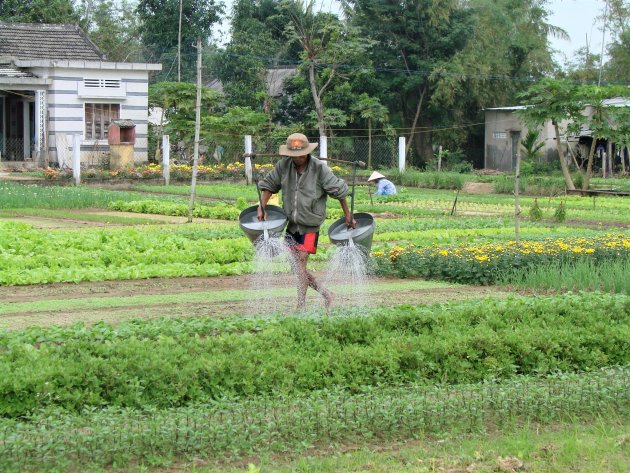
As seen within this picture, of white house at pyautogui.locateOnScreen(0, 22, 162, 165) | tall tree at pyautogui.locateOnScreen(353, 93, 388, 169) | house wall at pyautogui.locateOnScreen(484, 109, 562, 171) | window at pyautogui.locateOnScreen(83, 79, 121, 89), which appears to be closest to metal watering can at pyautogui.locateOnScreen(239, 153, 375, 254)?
white house at pyautogui.locateOnScreen(0, 22, 162, 165)

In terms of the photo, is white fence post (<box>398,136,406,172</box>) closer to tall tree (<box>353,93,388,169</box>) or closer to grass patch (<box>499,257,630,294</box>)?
tall tree (<box>353,93,388,169</box>)

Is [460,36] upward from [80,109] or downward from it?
upward

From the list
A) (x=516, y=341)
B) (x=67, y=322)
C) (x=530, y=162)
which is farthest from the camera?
(x=530, y=162)

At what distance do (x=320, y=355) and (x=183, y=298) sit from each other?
4058mm

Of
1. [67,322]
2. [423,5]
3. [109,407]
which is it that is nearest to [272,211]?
[67,322]

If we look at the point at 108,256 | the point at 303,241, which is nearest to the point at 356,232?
the point at 303,241

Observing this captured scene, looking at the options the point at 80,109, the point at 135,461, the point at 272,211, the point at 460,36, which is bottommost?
the point at 135,461

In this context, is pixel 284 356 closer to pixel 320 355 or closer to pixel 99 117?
pixel 320 355

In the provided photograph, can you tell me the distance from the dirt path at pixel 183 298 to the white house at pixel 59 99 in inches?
922

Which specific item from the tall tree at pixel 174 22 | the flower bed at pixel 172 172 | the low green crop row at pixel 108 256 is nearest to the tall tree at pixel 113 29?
the tall tree at pixel 174 22

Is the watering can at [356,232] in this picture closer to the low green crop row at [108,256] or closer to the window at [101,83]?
the low green crop row at [108,256]

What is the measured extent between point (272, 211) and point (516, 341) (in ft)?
9.77

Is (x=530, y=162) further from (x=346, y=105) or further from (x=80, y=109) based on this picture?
(x=80, y=109)

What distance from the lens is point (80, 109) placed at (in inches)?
1469
